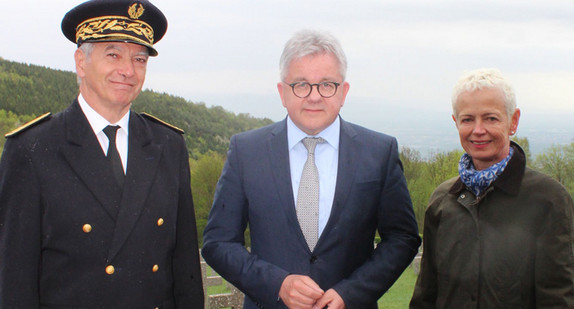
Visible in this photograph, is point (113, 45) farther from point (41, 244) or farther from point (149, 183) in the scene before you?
point (41, 244)

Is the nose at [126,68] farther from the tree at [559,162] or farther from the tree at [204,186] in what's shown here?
the tree at [559,162]

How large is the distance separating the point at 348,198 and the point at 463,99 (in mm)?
1036

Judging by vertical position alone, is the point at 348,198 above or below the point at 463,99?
below

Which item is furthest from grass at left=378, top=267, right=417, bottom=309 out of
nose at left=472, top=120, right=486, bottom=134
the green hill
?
Answer: the green hill

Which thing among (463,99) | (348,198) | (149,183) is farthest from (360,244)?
(149,183)

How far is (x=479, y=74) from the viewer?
3660 mm

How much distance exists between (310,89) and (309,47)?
0.28 metres

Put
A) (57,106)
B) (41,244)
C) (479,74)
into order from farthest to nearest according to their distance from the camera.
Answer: (57,106)
(479,74)
(41,244)

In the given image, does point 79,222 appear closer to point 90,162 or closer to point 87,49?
point 90,162

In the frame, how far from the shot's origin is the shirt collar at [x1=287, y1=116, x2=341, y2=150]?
13.3ft

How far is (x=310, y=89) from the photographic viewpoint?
3777 millimetres

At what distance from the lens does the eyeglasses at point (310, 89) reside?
3.78 metres

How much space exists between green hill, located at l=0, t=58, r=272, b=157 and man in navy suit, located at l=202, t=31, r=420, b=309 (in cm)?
8000

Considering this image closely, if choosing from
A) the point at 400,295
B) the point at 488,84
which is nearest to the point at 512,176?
the point at 488,84
